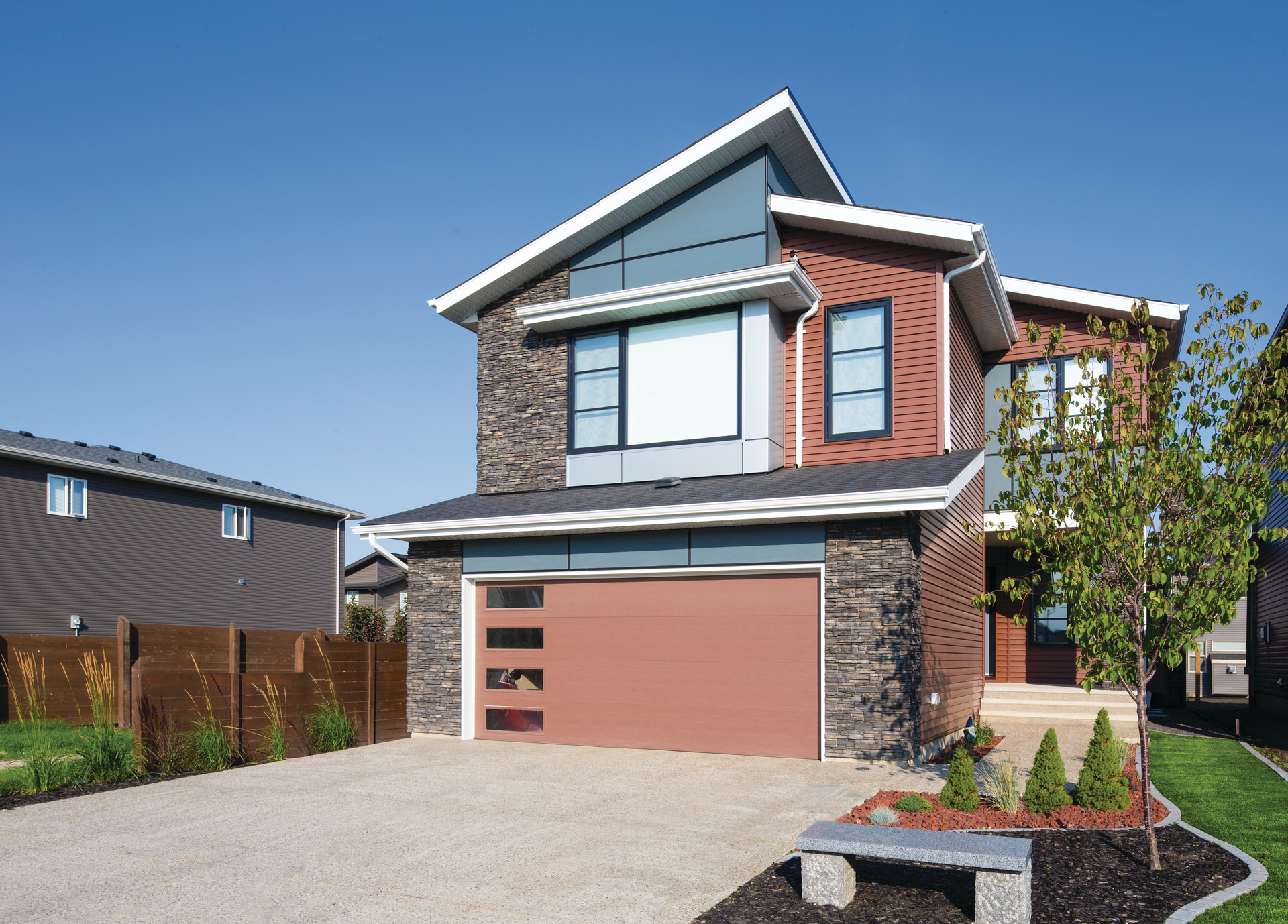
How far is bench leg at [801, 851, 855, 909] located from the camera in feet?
17.9

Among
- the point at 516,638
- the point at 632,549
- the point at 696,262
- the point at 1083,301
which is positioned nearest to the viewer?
the point at 632,549

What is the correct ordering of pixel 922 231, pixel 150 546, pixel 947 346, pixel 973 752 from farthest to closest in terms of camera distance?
pixel 150 546
pixel 947 346
pixel 922 231
pixel 973 752

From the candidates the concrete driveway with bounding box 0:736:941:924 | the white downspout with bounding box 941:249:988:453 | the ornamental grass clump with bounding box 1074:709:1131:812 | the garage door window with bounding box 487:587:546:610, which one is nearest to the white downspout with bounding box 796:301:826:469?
the white downspout with bounding box 941:249:988:453

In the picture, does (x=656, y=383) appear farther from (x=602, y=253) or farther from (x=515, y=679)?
(x=515, y=679)

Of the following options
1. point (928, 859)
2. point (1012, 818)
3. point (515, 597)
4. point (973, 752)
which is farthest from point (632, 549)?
point (928, 859)

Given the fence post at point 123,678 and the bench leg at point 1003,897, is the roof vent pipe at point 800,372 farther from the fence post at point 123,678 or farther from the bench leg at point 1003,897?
the fence post at point 123,678

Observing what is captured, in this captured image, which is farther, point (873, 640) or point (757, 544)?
point (757, 544)

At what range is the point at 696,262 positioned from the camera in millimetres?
13055

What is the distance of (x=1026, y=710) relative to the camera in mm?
14625

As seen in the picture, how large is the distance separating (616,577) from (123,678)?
581 cm

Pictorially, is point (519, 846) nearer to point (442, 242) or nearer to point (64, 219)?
point (442, 242)

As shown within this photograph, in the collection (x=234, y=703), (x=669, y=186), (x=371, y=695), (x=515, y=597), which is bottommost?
(x=371, y=695)

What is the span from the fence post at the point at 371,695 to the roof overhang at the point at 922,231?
828 cm

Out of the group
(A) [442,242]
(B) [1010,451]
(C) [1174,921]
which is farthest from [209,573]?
(C) [1174,921]
